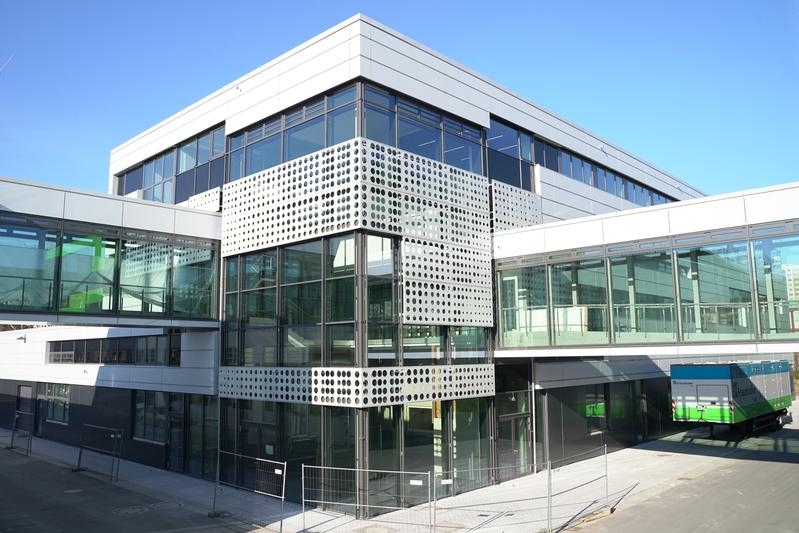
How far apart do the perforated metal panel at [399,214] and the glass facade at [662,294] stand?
151cm

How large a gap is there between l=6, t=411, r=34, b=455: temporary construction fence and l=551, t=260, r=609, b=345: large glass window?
25.5m

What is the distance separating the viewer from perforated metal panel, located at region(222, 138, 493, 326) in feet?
54.2

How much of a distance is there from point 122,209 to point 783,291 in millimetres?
17315

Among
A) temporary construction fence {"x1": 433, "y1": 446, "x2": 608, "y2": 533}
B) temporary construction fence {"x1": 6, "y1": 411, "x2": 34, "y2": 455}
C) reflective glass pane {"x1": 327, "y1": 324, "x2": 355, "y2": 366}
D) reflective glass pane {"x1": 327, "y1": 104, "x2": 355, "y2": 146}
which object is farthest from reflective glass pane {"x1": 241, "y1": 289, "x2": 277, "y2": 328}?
temporary construction fence {"x1": 6, "y1": 411, "x2": 34, "y2": 455}

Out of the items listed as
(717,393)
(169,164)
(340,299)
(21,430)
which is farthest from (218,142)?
(21,430)

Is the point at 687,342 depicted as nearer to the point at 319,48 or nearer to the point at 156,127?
the point at 319,48

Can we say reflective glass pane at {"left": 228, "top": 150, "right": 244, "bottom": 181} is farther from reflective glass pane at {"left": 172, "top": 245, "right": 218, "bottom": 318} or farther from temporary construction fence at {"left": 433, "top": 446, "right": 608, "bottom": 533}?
temporary construction fence at {"left": 433, "top": 446, "right": 608, "bottom": 533}

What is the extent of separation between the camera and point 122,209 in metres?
18.2

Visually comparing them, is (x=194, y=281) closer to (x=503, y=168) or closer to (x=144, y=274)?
(x=144, y=274)

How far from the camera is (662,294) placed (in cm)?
1614

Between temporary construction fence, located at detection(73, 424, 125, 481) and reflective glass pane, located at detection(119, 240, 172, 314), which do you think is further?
temporary construction fence, located at detection(73, 424, 125, 481)

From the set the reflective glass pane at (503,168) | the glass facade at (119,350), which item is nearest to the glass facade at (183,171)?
the glass facade at (119,350)

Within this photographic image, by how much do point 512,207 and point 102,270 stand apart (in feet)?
42.0

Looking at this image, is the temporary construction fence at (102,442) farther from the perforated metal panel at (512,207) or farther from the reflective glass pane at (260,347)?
the perforated metal panel at (512,207)
